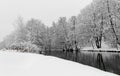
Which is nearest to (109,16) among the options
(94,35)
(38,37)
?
(94,35)

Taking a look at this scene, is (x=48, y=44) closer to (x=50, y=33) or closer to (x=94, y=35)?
(x=50, y=33)

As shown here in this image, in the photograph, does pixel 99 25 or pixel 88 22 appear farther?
pixel 88 22

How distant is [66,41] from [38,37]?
40.6 feet

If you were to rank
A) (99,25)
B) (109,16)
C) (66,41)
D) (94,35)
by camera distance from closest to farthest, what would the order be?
(109,16), (99,25), (94,35), (66,41)

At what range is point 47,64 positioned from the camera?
364 inches

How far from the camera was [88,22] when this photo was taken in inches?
1997

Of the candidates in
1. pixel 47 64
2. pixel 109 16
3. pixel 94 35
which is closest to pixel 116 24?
pixel 109 16

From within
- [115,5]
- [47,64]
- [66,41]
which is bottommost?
[47,64]

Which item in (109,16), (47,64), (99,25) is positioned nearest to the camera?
(47,64)

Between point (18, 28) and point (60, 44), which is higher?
point (18, 28)

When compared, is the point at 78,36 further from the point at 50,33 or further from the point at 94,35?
the point at 50,33

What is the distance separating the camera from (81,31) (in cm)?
5472

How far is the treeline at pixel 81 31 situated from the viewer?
39.2m

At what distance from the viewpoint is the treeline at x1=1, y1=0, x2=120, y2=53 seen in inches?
1543
